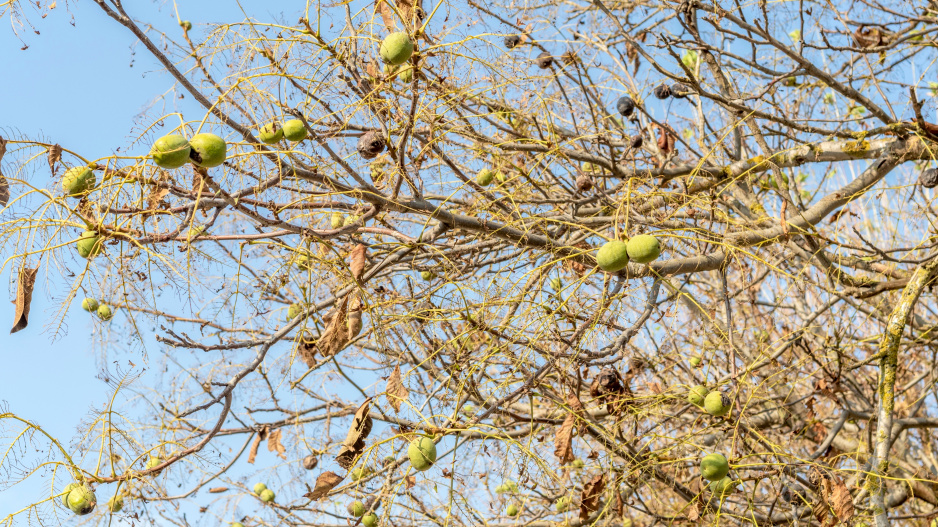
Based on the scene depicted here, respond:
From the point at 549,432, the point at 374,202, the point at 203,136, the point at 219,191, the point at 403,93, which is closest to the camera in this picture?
the point at 203,136

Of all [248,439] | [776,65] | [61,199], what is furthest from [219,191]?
[776,65]

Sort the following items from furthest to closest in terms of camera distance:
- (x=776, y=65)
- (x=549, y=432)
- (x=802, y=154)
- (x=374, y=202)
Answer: (x=776, y=65) < (x=549, y=432) < (x=802, y=154) < (x=374, y=202)

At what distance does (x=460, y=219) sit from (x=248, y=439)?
1709 mm

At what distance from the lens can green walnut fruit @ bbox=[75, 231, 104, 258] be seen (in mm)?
1944

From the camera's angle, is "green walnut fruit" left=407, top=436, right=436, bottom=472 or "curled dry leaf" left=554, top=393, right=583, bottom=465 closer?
"green walnut fruit" left=407, top=436, right=436, bottom=472

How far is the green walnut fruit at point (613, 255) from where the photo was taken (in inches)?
76.4

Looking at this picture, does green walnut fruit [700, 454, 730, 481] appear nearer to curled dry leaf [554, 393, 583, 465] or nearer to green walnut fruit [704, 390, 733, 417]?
green walnut fruit [704, 390, 733, 417]

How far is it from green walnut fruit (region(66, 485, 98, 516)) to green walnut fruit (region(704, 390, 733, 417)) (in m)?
1.91

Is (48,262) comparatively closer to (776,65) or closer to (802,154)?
(802,154)

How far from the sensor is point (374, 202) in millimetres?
2266

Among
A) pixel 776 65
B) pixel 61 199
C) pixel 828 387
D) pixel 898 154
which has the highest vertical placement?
pixel 776 65

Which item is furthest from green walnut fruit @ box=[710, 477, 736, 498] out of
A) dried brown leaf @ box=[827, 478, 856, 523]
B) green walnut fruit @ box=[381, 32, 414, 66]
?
green walnut fruit @ box=[381, 32, 414, 66]

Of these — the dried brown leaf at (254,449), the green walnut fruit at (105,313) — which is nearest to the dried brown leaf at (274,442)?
the dried brown leaf at (254,449)

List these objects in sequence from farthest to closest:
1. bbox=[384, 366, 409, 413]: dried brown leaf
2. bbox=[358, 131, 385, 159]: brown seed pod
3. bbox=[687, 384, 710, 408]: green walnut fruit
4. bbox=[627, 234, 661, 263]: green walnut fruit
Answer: bbox=[687, 384, 710, 408]: green walnut fruit, bbox=[384, 366, 409, 413]: dried brown leaf, bbox=[358, 131, 385, 159]: brown seed pod, bbox=[627, 234, 661, 263]: green walnut fruit
